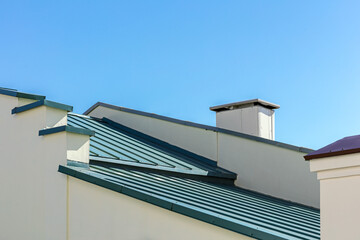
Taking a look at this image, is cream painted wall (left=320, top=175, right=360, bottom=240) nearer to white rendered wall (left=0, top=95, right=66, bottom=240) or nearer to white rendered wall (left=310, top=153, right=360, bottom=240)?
white rendered wall (left=310, top=153, right=360, bottom=240)

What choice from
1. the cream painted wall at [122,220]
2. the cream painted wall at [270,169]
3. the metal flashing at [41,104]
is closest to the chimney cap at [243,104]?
the cream painted wall at [270,169]

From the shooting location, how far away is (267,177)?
1538cm

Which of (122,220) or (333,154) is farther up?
(333,154)

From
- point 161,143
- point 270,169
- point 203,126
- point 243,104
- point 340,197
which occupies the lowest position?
point 270,169

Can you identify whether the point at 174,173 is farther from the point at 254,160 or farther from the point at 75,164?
the point at 75,164

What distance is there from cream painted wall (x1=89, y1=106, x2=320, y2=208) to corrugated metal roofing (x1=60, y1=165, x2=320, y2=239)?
95.6 inches

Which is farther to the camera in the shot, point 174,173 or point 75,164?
point 174,173

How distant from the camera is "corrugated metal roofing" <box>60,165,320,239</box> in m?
7.62

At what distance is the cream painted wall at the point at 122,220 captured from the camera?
7.77m

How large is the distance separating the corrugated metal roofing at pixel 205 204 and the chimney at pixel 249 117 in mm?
5307

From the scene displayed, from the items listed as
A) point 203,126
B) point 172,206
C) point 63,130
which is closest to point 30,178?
point 63,130

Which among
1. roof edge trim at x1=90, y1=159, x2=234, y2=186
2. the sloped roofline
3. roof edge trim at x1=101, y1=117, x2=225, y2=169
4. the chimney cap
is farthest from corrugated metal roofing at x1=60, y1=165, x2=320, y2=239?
the chimney cap

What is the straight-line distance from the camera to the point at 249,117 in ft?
57.8

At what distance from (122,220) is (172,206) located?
1217mm
